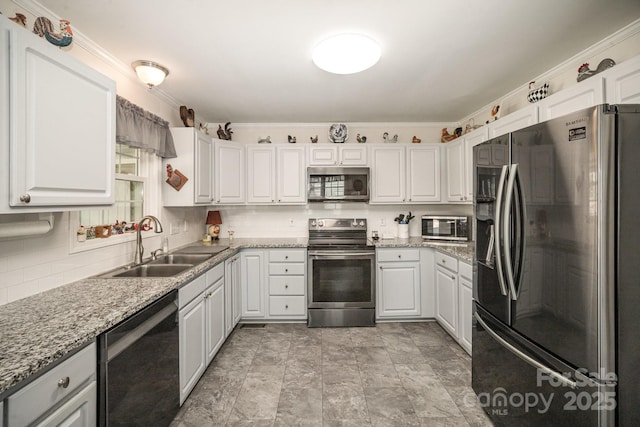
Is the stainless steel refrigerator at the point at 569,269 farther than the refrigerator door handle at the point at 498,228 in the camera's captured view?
No

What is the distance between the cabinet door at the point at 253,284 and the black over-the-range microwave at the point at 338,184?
0.99 meters

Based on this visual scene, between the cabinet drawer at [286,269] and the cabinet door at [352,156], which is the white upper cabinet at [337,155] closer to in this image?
the cabinet door at [352,156]

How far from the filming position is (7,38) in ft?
3.33

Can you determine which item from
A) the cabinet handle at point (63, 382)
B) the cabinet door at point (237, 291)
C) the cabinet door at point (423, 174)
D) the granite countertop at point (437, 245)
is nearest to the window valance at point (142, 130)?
the cabinet door at point (237, 291)

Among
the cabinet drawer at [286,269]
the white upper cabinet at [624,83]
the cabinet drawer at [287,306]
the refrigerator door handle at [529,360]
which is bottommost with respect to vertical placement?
the cabinet drawer at [287,306]

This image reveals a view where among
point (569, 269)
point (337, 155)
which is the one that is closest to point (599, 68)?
point (569, 269)

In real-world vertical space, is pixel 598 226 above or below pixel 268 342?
above

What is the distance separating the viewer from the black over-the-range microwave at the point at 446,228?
129 inches

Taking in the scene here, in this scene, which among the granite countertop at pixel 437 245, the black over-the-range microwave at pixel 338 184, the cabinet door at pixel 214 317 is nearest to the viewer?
the cabinet door at pixel 214 317

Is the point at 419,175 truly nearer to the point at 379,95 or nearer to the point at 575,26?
the point at 379,95

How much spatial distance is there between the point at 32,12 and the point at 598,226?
2966 mm

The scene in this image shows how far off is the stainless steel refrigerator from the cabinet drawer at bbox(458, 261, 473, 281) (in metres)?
0.84

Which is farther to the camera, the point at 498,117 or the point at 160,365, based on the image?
the point at 498,117

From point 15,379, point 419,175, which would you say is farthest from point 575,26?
point 15,379
